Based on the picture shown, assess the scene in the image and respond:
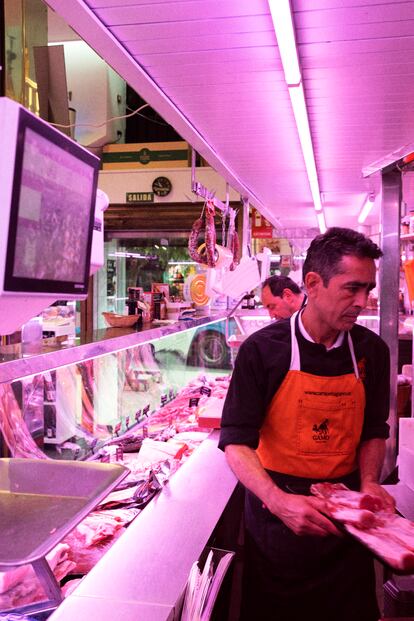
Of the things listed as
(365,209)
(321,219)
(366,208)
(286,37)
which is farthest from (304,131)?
(321,219)

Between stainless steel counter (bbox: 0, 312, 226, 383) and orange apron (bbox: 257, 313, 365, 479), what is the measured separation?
94 centimetres

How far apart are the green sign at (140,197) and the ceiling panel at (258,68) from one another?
5463 mm

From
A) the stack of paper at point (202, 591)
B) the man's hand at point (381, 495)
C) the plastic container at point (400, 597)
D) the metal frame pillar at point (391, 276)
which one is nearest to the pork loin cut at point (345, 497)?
the man's hand at point (381, 495)

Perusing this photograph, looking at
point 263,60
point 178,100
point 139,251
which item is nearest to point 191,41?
point 263,60

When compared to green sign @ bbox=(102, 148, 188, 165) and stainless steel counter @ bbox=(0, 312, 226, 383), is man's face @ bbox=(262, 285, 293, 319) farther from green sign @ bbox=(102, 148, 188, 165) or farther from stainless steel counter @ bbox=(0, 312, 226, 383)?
green sign @ bbox=(102, 148, 188, 165)

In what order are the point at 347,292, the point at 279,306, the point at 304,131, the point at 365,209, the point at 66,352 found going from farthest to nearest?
the point at 365,209 → the point at 279,306 → the point at 304,131 → the point at 66,352 → the point at 347,292

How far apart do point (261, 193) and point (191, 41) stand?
4689 mm

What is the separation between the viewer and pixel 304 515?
6.27 ft

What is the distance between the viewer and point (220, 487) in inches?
112

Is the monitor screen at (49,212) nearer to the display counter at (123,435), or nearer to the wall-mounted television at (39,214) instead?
the wall-mounted television at (39,214)

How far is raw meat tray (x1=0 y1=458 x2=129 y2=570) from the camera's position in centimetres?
131

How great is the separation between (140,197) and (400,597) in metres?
8.97

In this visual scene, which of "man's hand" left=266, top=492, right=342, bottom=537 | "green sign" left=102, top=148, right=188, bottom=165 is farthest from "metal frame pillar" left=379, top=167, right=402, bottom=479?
"green sign" left=102, top=148, right=188, bottom=165

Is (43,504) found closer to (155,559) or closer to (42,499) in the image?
(42,499)
